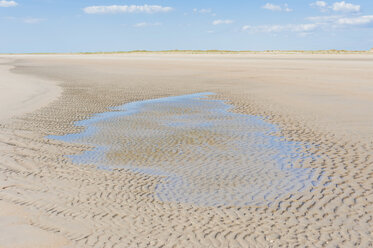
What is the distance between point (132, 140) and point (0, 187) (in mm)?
4172

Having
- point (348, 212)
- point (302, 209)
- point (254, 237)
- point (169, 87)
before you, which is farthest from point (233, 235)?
point (169, 87)

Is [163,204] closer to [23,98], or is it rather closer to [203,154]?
[203,154]

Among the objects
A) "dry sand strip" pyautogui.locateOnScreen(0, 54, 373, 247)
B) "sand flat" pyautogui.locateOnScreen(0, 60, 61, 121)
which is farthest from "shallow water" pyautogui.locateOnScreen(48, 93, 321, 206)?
"sand flat" pyautogui.locateOnScreen(0, 60, 61, 121)

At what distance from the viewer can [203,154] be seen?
916cm

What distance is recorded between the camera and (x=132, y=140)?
1047 centimetres

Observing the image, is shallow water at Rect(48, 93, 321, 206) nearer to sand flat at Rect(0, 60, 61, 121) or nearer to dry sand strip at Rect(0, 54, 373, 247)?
dry sand strip at Rect(0, 54, 373, 247)

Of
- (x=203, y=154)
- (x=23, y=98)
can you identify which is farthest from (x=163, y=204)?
(x=23, y=98)

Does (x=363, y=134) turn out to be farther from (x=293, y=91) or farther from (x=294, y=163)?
(x=293, y=91)

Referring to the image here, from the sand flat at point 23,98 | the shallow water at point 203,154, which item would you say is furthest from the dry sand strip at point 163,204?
the sand flat at point 23,98

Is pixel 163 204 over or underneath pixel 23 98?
underneath

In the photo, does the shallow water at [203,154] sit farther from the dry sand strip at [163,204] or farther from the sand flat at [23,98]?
the sand flat at [23,98]

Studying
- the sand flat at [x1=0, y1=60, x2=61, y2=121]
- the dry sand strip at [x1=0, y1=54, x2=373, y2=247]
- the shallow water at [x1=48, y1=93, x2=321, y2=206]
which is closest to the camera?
the dry sand strip at [x1=0, y1=54, x2=373, y2=247]

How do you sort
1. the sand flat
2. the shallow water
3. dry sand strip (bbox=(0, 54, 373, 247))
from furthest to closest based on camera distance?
the sand flat < the shallow water < dry sand strip (bbox=(0, 54, 373, 247))

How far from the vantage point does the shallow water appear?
272 inches
